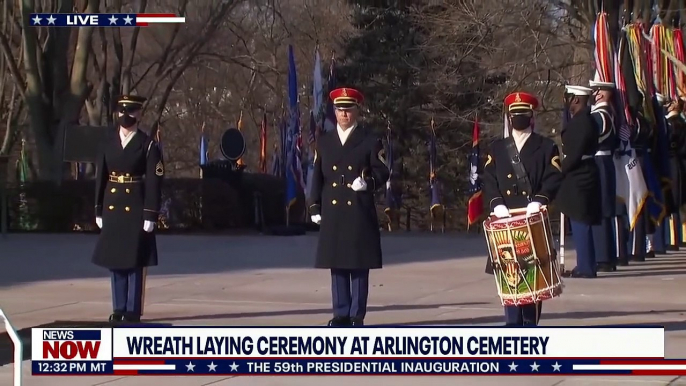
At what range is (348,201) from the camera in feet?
32.9

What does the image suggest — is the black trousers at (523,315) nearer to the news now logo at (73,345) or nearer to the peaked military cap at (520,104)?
the peaked military cap at (520,104)

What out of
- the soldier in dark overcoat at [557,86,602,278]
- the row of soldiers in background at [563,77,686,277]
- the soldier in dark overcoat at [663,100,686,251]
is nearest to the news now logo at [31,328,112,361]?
the soldier in dark overcoat at [557,86,602,278]

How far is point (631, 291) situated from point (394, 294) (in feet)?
7.68

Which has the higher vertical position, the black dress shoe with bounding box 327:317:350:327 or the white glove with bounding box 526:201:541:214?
the white glove with bounding box 526:201:541:214

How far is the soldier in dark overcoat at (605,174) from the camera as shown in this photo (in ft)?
46.1

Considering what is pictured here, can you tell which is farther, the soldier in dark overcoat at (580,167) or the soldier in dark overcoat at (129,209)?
the soldier in dark overcoat at (580,167)

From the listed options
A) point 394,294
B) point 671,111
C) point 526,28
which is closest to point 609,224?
point 394,294

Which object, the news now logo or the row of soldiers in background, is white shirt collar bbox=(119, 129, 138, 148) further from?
the row of soldiers in background

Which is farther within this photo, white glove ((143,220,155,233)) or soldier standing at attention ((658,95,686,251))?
soldier standing at attention ((658,95,686,251))

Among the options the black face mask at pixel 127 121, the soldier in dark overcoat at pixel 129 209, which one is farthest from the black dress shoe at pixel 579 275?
the black face mask at pixel 127 121

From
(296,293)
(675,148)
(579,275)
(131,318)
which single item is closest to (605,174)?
(579,275)

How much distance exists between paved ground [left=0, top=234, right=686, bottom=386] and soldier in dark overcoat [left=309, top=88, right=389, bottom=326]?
68 centimetres

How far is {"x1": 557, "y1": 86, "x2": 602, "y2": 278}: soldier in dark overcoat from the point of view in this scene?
13078 millimetres

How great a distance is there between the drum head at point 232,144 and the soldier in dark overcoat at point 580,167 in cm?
1010
